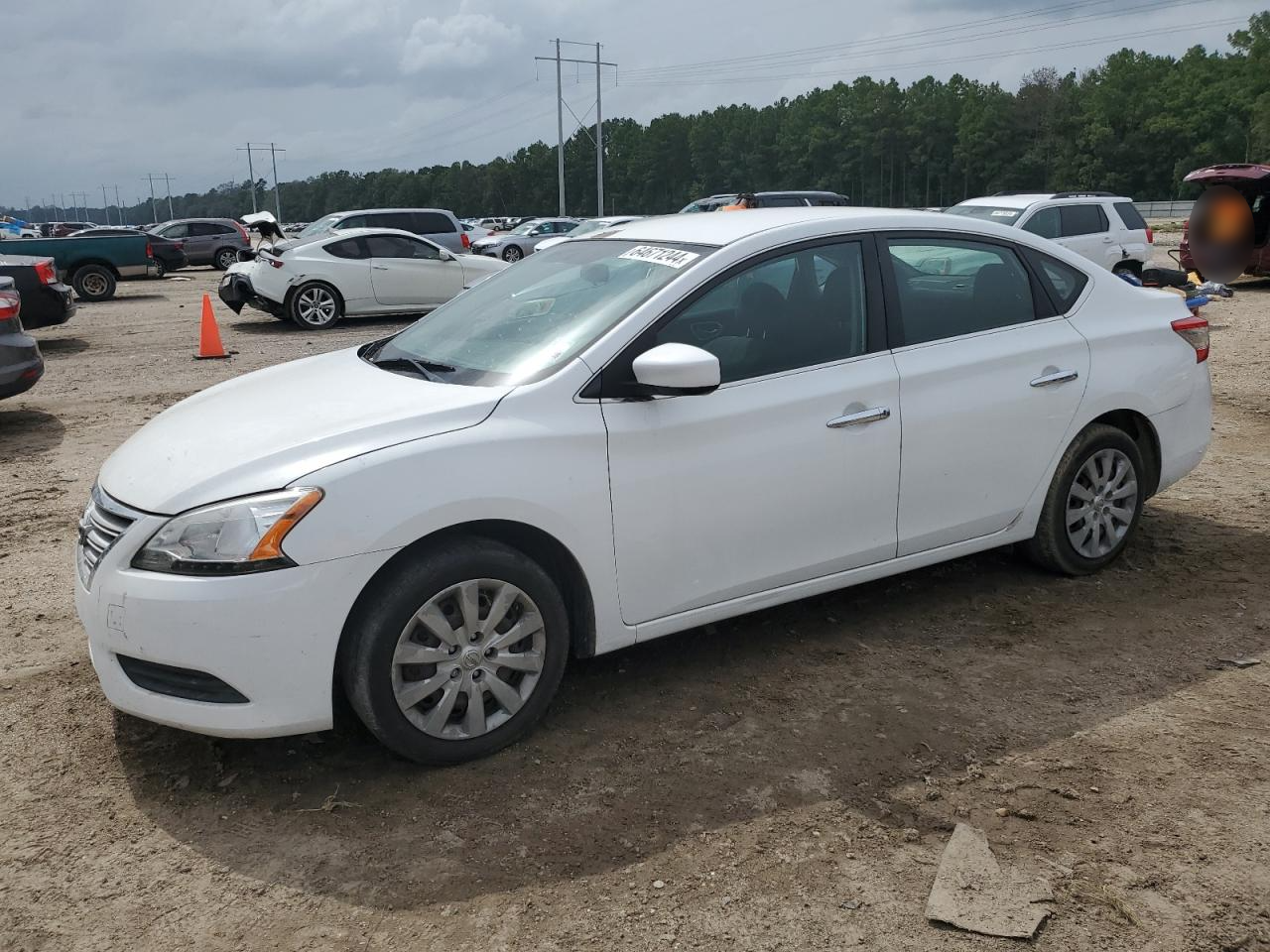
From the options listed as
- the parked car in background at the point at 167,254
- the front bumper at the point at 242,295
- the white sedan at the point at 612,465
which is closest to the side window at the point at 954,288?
the white sedan at the point at 612,465

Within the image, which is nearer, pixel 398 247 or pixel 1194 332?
pixel 1194 332

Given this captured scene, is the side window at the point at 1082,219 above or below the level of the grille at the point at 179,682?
above

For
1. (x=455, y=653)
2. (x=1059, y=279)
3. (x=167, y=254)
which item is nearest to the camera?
(x=455, y=653)

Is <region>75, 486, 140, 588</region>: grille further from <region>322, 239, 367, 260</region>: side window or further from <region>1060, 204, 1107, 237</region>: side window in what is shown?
<region>1060, 204, 1107, 237</region>: side window

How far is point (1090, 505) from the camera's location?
503 centimetres

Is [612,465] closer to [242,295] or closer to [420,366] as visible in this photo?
[420,366]

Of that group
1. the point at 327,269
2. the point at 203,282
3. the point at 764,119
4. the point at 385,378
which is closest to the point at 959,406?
the point at 385,378

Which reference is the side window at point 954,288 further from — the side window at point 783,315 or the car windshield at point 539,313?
the car windshield at point 539,313

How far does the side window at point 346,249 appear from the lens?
16875 millimetres

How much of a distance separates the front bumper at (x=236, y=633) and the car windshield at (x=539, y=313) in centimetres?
97

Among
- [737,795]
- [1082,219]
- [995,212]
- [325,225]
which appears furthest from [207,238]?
[737,795]

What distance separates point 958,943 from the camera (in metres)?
2.74

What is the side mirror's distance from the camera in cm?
358

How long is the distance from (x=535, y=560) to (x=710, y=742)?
2.78 feet
